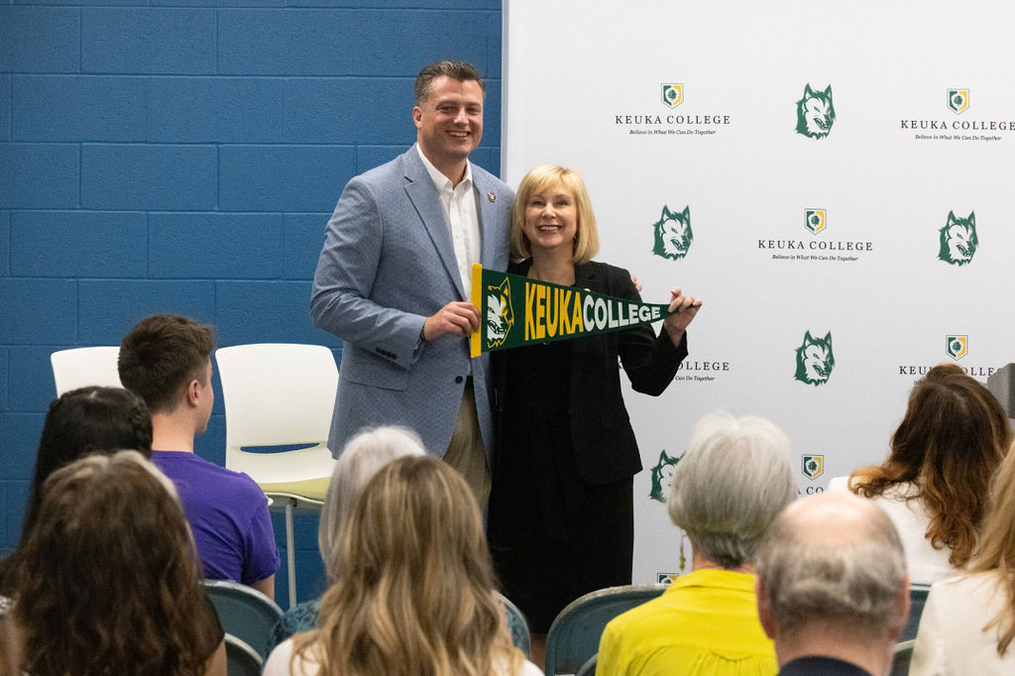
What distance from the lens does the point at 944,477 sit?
2520 mm

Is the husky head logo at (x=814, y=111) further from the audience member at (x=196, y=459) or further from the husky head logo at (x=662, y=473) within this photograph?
the audience member at (x=196, y=459)

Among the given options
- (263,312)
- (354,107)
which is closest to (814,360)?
(354,107)

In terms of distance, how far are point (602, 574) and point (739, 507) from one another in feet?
5.35

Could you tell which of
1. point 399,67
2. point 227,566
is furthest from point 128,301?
point 227,566

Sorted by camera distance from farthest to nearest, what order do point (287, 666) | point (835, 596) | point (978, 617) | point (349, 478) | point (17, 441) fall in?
point (17, 441) → point (349, 478) → point (978, 617) → point (287, 666) → point (835, 596)

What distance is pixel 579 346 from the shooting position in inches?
134

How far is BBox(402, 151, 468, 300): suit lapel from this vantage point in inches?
133

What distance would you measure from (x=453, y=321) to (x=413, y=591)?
1667 millimetres

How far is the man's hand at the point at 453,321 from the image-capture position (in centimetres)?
319

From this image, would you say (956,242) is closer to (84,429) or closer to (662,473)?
(662,473)

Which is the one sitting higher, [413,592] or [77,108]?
[77,108]

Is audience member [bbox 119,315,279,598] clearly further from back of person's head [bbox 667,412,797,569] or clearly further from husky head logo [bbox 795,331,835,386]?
husky head logo [bbox 795,331,835,386]

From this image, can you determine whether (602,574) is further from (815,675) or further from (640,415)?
(815,675)

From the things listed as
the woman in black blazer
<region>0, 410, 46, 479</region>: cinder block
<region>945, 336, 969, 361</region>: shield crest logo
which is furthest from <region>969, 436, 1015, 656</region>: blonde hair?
<region>0, 410, 46, 479</region>: cinder block
